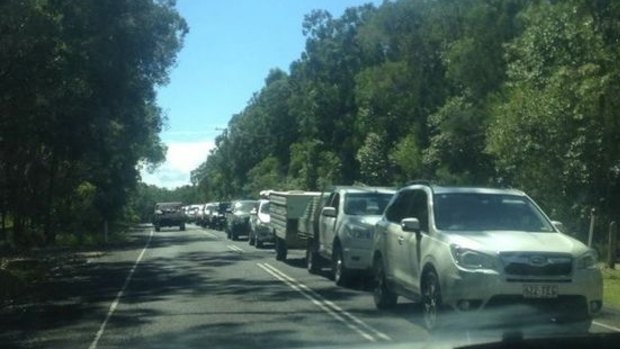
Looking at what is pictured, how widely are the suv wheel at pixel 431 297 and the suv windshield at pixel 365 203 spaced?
24.6 ft

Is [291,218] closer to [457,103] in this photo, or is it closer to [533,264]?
[533,264]

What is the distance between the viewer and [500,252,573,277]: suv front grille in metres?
11.3

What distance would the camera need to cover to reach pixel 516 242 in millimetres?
11641

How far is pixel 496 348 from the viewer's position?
475 centimetres

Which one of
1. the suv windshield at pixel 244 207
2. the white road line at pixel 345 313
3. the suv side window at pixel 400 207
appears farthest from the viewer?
the suv windshield at pixel 244 207

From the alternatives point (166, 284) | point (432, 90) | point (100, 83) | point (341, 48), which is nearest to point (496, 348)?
point (166, 284)

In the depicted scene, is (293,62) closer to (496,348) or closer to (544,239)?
Result: (544,239)

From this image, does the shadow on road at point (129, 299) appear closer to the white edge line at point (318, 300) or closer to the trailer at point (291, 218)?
the white edge line at point (318, 300)

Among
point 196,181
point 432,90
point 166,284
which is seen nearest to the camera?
point 166,284

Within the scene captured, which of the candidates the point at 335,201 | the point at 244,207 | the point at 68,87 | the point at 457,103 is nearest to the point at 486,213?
the point at 335,201

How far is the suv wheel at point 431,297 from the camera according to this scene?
1195 cm

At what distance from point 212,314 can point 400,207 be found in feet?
10.4

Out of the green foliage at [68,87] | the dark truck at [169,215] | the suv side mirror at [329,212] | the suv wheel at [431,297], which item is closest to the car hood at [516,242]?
the suv wheel at [431,297]

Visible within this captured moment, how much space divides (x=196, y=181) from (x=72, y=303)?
165m
